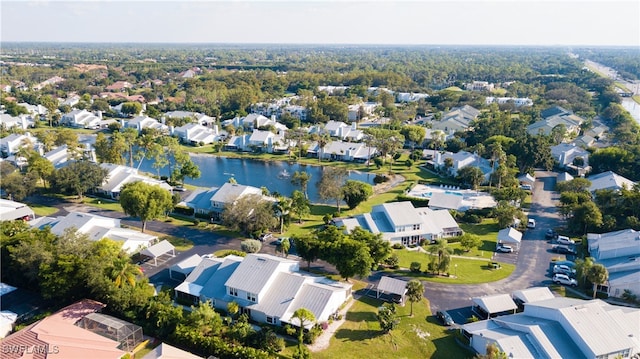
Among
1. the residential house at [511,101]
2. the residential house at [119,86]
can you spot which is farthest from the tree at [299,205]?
the residential house at [119,86]

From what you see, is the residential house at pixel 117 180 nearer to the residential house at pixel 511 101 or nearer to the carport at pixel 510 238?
the carport at pixel 510 238

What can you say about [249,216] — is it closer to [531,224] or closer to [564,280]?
[564,280]

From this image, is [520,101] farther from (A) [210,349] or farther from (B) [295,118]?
(A) [210,349]

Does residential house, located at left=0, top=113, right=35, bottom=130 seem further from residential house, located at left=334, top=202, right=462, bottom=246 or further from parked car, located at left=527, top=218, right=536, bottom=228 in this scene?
parked car, located at left=527, top=218, right=536, bottom=228

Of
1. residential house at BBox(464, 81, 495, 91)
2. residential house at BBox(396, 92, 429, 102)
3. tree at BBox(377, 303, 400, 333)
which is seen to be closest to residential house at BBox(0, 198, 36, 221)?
tree at BBox(377, 303, 400, 333)

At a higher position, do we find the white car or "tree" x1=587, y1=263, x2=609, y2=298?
"tree" x1=587, y1=263, x2=609, y2=298

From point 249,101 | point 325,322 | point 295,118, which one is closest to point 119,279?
point 325,322
